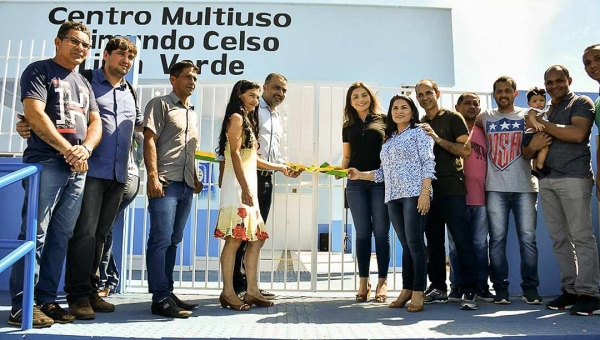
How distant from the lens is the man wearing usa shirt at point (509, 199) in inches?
141

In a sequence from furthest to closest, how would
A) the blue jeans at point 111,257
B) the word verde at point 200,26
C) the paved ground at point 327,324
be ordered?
the word verde at point 200,26, the blue jeans at point 111,257, the paved ground at point 327,324

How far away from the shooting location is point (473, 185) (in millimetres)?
3654

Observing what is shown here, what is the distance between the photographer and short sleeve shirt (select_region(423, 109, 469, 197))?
11.3 feet

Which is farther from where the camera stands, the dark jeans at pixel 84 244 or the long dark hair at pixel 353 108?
the long dark hair at pixel 353 108

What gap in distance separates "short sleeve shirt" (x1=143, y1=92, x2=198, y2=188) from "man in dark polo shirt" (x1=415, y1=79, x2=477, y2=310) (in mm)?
1699

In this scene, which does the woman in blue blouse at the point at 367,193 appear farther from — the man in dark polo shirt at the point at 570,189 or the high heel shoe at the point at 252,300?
the man in dark polo shirt at the point at 570,189

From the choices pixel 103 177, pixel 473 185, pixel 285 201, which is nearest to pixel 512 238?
pixel 473 185

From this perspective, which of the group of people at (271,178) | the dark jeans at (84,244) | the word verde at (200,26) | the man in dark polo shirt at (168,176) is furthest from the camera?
the word verde at (200,26)

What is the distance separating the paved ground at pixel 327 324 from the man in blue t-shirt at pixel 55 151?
23 cm

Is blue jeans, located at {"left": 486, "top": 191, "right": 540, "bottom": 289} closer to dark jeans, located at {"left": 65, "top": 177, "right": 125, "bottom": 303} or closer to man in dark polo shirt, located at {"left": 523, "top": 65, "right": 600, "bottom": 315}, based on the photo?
man in dark polo shirt, located at {"left": 523, "top": 65, "right": 600, "bottom": 315}

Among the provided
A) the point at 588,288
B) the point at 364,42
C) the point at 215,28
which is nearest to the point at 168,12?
the point at 215,28

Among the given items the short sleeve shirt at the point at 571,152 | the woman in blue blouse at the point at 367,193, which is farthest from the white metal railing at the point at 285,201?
the short sleeve shirt at the point at 571,152

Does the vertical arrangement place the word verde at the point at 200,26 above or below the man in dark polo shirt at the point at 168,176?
above

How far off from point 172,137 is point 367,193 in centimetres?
157
